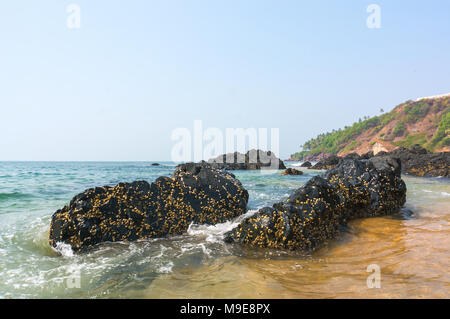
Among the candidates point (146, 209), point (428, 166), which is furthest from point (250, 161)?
point (146, 209)

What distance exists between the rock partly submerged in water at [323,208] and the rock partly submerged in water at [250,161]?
115 ft

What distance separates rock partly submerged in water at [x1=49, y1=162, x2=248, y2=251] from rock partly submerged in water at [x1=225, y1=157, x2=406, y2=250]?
1.51 metres

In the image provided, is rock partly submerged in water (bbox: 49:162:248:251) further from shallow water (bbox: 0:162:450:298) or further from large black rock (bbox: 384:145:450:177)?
large black rock (bbox: 384:145:450:177)

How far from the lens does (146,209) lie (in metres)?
5.82

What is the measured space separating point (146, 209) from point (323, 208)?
3.78m

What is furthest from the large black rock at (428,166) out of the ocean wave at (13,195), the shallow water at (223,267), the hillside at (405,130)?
the hillside at (405,130)

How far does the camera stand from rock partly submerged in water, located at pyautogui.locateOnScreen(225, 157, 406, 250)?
4.90 meters

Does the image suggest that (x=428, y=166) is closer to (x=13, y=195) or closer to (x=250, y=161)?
(x=250, y=161)

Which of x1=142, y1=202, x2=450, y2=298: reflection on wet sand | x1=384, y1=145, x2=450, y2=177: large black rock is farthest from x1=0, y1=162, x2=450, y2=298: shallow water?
x1=384, y1=145, x2=450, y2=177: large black rock

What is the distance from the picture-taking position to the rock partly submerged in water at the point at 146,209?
5.17m
